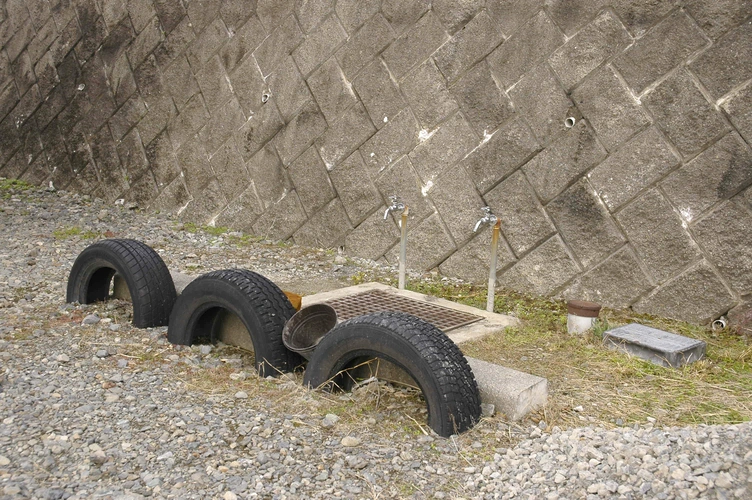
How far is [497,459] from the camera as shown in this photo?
8.67ft

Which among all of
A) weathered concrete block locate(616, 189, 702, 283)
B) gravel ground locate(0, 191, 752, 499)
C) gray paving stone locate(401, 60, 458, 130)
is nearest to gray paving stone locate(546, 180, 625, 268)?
weathered concrete block locate(616, 189, 702, 283)

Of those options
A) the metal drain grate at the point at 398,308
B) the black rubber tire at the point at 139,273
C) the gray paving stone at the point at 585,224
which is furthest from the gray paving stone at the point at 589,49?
the black rubber tire at the point at 139,273

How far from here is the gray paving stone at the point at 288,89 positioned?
20.5ft

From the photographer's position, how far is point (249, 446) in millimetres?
2711

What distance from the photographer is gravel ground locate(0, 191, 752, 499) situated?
7.59 ft

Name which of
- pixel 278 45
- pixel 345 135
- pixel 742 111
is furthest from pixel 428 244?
pixel 278 45

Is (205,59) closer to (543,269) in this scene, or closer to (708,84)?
(543,269)

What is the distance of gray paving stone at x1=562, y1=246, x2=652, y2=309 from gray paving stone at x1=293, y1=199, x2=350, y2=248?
6.83 ft

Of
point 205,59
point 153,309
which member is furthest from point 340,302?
point 205,59

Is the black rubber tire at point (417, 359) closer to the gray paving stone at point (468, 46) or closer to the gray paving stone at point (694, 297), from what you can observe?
the gray paving stone at point (694, 297)

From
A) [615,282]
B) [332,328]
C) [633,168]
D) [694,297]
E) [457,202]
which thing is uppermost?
[457,202]

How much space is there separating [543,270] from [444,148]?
119 centimetres

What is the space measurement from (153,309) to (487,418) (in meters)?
2.11

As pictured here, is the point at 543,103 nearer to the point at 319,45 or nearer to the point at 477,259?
the point at 477,259
